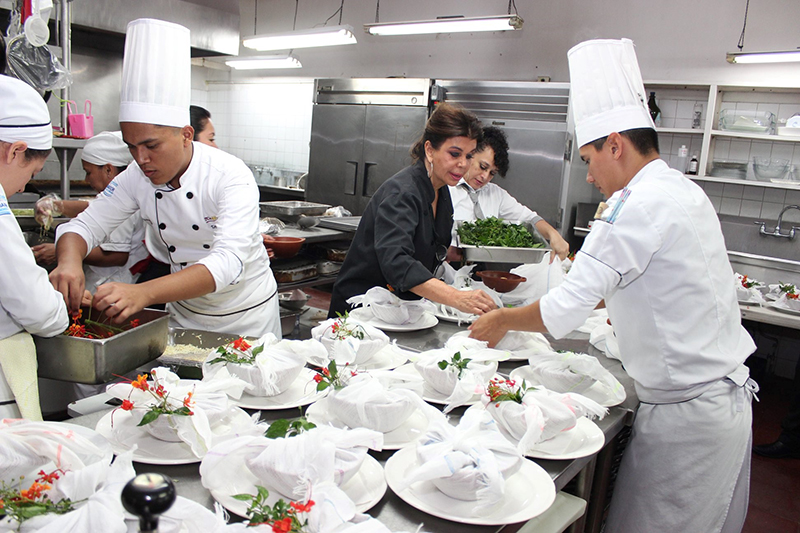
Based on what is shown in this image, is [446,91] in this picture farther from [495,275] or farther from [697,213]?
[697,213]

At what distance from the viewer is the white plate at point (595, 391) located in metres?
1.68

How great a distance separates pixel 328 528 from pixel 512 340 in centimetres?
125

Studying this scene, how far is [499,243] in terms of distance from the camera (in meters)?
2.84

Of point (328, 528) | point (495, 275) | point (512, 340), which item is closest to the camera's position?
point (328, 528)

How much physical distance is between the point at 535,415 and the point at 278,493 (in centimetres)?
59

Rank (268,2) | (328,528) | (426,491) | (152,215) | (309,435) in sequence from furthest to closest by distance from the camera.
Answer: (268,2)
(152,215)
(426,491)
(309,435)
(328,528)

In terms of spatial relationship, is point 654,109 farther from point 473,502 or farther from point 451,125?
point 473,502

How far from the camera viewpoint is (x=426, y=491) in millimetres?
1104

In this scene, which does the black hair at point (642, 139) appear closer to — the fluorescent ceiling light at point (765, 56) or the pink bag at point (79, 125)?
the pink bag at point (79, 125)

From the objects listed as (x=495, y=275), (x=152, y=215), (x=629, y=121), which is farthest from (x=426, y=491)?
(x=152, y=215)

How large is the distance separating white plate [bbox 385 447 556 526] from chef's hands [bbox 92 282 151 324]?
0.94 meters

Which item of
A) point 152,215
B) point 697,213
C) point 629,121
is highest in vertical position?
point 629,121

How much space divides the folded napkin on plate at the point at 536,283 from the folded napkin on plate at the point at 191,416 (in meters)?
1.62

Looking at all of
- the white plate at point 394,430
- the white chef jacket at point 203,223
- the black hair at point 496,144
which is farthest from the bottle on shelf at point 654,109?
the white plate at point 394,430
